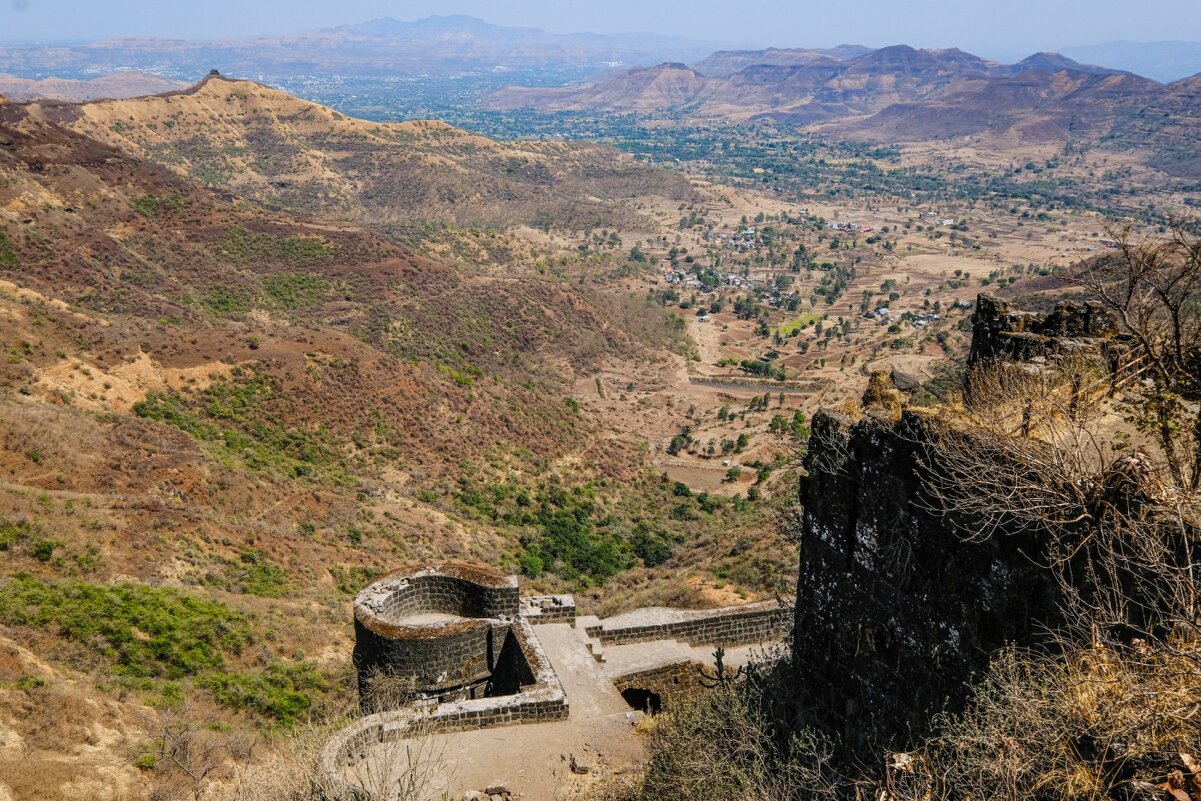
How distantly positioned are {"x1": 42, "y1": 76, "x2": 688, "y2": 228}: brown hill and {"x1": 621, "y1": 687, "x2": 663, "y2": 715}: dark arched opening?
264 feet

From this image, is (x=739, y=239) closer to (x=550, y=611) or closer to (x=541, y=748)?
(x=550, y=611)

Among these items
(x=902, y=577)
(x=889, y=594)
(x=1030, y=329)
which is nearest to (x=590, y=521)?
(x=1030, y=329)

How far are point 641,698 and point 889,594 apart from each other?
8.63 meters

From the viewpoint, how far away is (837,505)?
8000mm

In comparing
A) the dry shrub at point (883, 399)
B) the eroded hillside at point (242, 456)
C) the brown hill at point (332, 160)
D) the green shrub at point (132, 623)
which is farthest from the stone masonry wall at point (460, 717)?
the brown hill at point (332, 160)

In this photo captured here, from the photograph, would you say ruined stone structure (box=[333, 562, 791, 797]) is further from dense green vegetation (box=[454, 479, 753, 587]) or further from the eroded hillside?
dense green vegetation (box=[454, 479, 753, 587])

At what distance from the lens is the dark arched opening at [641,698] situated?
14.9 m

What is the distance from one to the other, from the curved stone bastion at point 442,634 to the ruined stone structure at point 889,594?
649 cm

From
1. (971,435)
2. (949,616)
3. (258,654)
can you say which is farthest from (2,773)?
(971,435)

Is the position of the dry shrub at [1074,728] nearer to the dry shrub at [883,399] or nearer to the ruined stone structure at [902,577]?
the ruined stone structure at [902,577]

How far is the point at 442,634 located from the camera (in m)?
13.9

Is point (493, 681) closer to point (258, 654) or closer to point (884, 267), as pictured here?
point (258, 654)

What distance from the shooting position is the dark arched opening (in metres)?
14.9

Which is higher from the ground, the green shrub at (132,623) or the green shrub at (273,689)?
the green shrub at (132,623)
